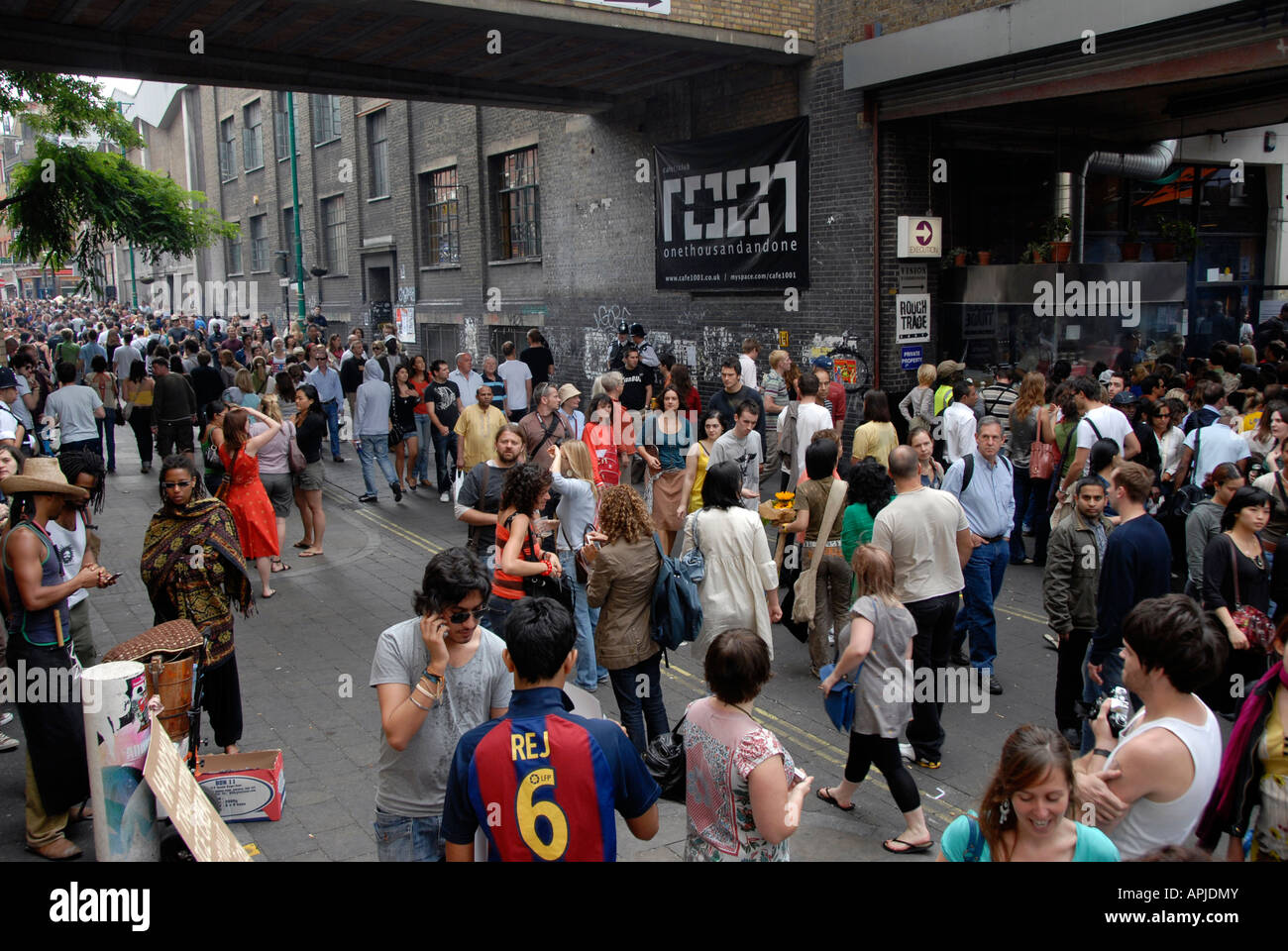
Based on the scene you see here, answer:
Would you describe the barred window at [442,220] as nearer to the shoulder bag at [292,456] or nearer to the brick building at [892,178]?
the brick building at [892,178]

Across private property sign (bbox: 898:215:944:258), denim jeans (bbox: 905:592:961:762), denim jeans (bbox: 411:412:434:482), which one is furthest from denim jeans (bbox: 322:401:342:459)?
denim jeans (bbox: 905:592:961:762)

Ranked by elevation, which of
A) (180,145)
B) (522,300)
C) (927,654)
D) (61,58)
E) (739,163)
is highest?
(180,145)

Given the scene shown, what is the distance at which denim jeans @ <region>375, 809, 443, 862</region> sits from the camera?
3.66 metres

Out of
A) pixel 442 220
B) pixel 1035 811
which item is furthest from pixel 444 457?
pixel 442 220

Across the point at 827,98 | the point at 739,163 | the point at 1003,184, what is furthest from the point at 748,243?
the point at 1003,184

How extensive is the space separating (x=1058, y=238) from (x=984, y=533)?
8385 mm

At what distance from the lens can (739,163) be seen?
50.3 ft

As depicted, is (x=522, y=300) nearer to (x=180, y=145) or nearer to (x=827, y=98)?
(x=827, y=98)

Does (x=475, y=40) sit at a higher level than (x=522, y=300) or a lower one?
higher

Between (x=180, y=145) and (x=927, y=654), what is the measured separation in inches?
1779

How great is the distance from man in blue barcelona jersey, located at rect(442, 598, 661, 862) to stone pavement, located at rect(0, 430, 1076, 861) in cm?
204

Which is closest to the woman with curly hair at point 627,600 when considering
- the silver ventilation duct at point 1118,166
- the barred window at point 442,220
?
the silver ventilation duct at point 1118,166

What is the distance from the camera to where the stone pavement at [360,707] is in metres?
5.11

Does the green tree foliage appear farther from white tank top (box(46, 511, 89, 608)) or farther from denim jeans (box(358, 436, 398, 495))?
white tank top (box(46, 511, 89, 608))
